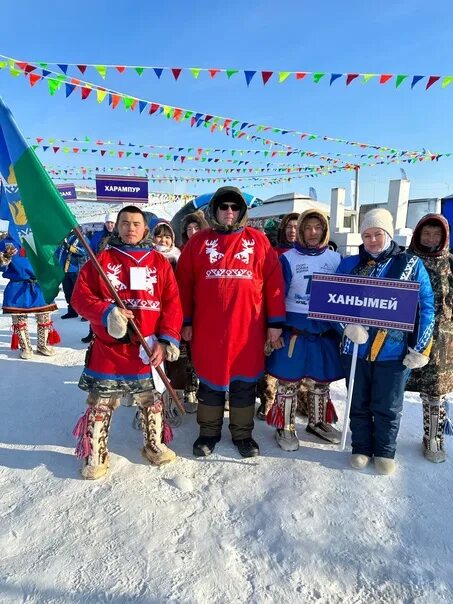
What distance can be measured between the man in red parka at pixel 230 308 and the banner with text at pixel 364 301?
0.30 metres

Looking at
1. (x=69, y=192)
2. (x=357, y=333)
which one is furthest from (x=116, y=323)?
(x=69, y=192)

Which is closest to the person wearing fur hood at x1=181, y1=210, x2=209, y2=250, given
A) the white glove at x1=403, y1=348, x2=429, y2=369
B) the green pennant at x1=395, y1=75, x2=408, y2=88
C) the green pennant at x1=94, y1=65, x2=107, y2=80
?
the white glove at x1=403, y1=348, x2=429, y2=369

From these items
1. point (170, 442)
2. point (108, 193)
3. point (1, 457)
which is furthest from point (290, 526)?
point (108, 193)

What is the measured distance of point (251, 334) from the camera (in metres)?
2.72

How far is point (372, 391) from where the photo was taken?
8.59 feet

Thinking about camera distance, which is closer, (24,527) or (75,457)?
(24,527)

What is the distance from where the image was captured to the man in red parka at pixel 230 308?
2.66m

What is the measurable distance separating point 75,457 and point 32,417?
36.0 inches

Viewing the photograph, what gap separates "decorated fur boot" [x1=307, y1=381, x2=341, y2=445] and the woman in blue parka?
1.22 ft

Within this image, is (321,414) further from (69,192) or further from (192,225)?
(69,192)

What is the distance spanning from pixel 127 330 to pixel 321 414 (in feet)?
5.68

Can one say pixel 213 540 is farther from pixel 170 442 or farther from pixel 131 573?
pixel 170 442

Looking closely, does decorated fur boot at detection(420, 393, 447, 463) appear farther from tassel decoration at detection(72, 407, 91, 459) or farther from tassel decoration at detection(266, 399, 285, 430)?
tassel decoration at detection(72, 407, 91, 459)

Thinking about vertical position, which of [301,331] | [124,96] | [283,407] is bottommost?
[283,407]
